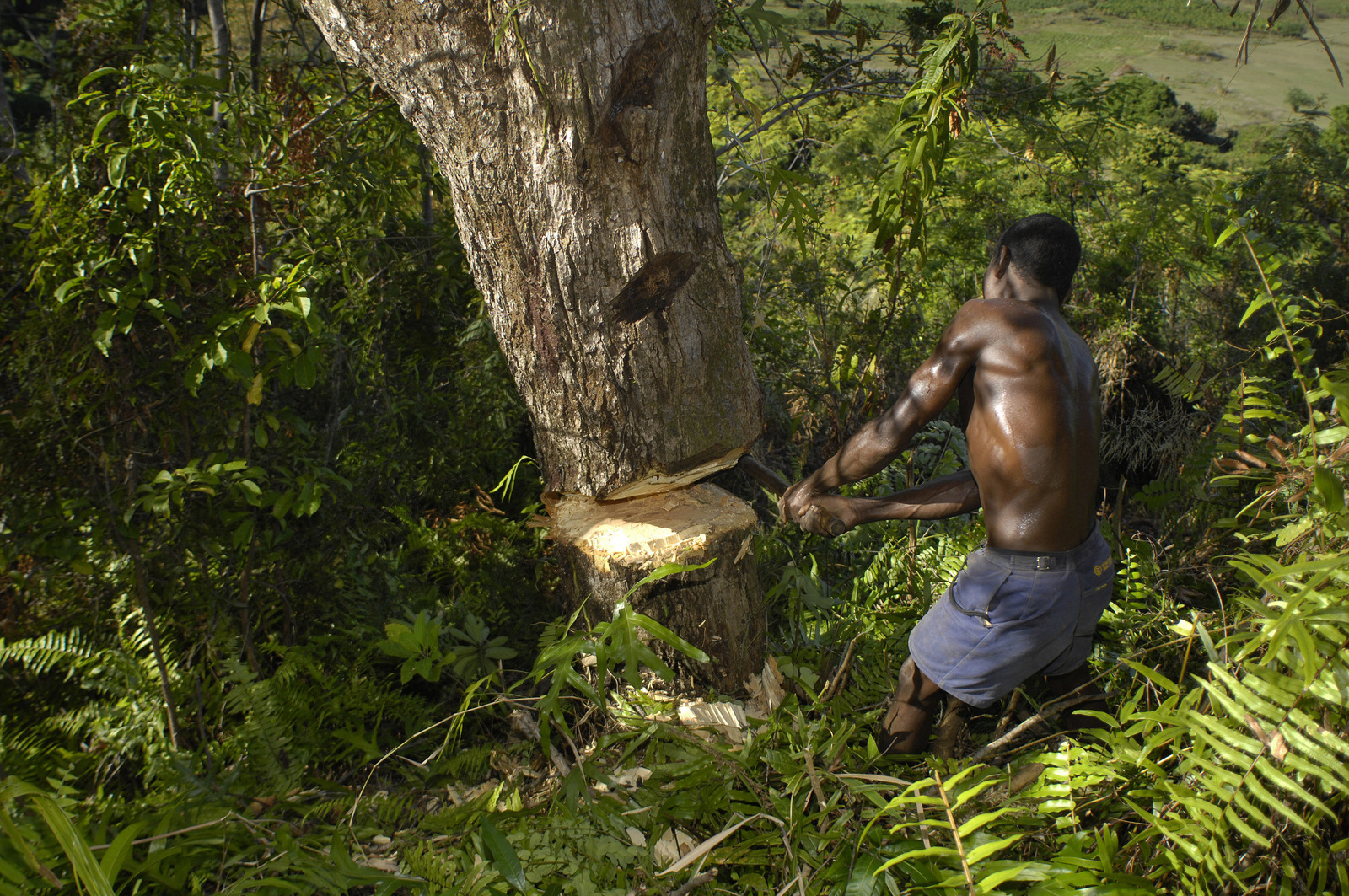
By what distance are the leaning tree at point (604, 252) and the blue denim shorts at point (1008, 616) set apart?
0.70 m

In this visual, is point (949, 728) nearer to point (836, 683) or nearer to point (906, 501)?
point (836, 683)

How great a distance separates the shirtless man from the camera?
2201mm

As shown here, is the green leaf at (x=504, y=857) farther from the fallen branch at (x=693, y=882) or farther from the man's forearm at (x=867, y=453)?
the man's forearm at (x=867, y=453)

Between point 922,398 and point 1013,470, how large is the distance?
364mm

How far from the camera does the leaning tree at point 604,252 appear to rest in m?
1.79

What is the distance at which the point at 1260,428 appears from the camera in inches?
160

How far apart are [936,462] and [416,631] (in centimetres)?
319

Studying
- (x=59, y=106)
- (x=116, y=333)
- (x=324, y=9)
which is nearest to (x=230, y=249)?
(x=116, y=333)

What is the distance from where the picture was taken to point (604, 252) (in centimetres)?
197

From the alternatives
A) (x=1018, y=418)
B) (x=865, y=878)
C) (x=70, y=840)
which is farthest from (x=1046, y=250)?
(x=70, y=840)

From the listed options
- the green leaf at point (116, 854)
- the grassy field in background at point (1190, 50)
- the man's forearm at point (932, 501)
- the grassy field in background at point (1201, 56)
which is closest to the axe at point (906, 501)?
the man's forearm at point (932, 501)

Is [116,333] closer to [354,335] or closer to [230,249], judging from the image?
[230,249]

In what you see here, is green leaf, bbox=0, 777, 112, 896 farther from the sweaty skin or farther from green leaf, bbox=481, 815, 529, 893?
the sweaty skin

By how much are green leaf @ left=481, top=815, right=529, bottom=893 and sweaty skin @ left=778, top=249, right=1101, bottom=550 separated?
148 centimetres
